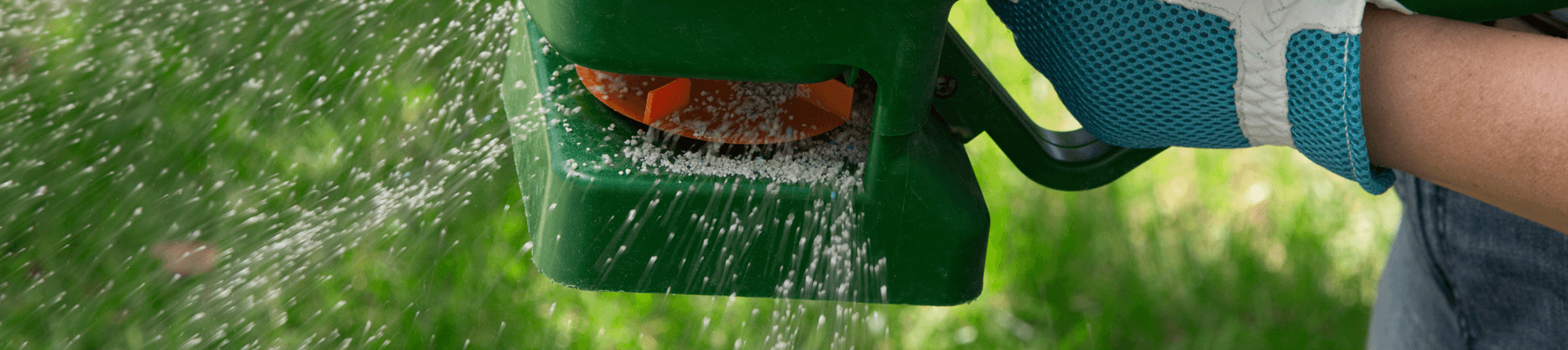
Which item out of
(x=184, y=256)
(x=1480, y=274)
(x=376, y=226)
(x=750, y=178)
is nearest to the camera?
(x=750, y=178)

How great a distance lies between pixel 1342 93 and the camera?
0.62m

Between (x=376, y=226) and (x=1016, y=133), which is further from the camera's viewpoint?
(x=376, y=226)

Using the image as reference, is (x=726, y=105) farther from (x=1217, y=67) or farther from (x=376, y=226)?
(x=376, y=226)

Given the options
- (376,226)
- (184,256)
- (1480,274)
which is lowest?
(184,256)

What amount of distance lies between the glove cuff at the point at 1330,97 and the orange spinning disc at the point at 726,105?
307 mm

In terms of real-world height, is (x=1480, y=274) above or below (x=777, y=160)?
below

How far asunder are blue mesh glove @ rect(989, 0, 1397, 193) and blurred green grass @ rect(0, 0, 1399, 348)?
2.81ft

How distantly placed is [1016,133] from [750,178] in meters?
0.32

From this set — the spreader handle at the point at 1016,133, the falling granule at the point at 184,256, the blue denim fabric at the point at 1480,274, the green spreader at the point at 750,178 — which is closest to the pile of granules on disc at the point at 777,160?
the green spreader at the point at 750,178

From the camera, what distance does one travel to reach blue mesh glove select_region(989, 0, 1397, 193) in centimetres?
62

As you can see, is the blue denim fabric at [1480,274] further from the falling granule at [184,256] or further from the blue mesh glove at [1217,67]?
the falling granule at [184,256]

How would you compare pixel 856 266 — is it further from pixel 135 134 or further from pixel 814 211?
pixel 135 134

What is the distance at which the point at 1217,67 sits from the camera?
67 cm

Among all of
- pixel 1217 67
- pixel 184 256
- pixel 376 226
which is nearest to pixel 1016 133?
pixel 1217 67
